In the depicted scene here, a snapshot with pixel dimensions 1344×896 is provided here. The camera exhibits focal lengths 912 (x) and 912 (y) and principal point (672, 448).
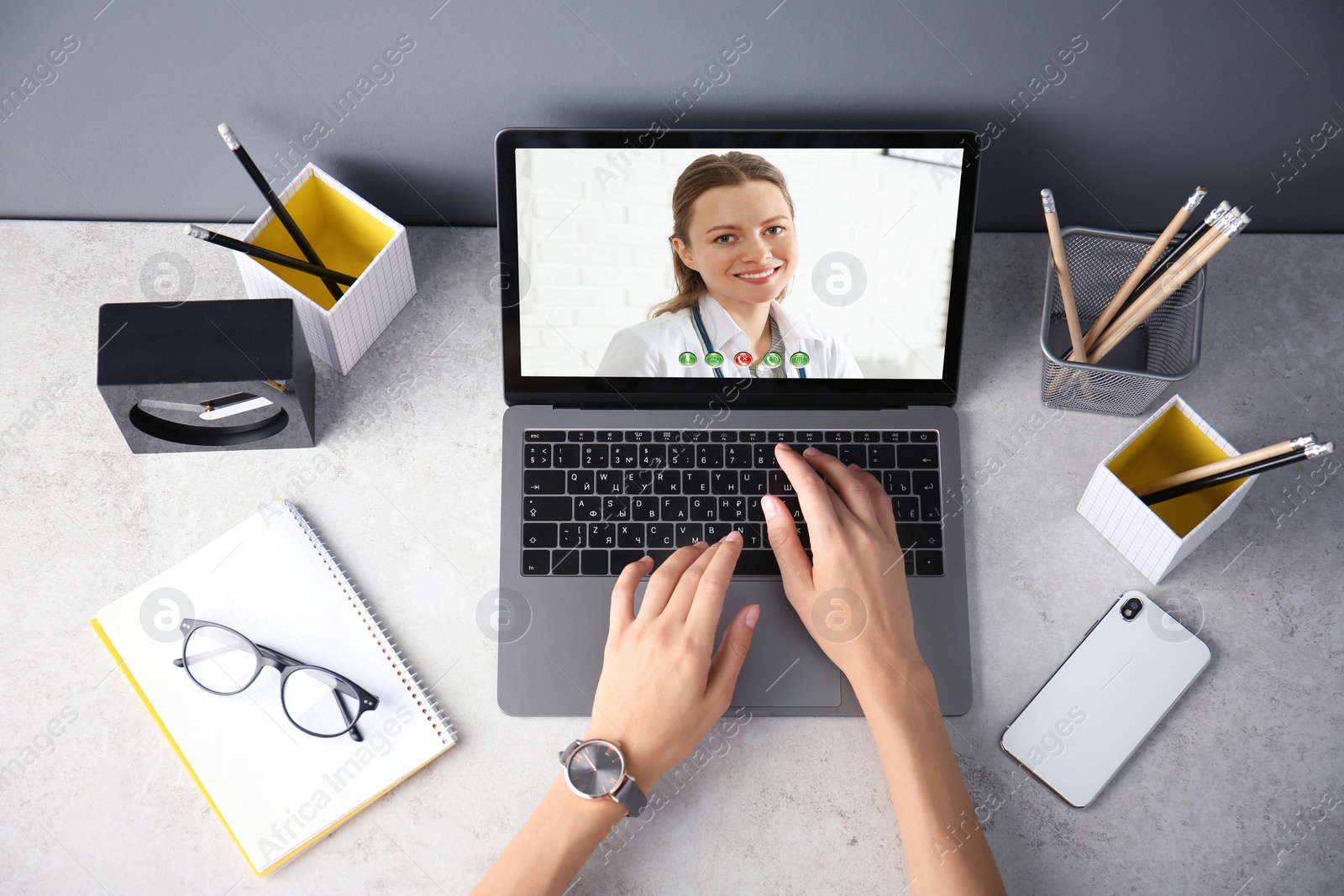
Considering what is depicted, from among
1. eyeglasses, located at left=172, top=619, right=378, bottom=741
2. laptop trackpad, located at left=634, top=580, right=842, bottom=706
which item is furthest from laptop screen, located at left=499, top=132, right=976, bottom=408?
eyeglasses, located at left=172, top=619, right=378, bottom=741

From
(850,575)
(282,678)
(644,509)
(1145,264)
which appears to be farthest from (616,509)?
(1145,264)

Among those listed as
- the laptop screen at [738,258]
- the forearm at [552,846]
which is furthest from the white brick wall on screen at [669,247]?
the forearm at [552,846]

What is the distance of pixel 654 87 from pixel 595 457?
0.38 metres

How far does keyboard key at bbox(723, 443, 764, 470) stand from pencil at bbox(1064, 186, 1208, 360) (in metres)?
0.37

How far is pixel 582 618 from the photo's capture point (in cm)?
92

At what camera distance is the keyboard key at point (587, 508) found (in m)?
0.95

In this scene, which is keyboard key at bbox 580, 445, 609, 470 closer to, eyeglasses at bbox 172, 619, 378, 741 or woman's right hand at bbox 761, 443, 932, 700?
woman's right hand at bbox 761, 443, 932, 700

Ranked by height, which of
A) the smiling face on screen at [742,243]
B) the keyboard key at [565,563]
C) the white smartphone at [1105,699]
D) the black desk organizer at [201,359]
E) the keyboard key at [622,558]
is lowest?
the white smartphone at [1105,699]

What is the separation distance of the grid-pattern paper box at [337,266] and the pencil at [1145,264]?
2.39 feet

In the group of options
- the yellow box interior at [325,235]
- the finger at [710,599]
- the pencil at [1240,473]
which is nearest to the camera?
the pencil at [1240,473]

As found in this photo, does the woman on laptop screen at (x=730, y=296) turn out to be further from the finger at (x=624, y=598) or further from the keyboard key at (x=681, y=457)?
the finger at (x=624, y=598)

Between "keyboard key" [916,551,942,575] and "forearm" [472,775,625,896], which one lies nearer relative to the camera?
"forearm" [472,775,625,896]

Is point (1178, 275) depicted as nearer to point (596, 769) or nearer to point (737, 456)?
point (737, 456)

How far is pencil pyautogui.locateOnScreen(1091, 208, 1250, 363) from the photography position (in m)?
0.80
